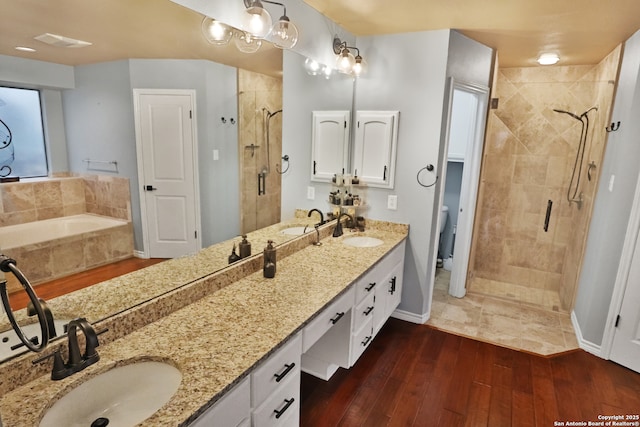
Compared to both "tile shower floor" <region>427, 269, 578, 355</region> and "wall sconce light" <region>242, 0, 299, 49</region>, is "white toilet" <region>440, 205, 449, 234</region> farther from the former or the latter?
"wall sconce light" <region>242, 0, 299, 49</region>

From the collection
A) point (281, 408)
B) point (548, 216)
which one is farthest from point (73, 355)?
point (548, 216)

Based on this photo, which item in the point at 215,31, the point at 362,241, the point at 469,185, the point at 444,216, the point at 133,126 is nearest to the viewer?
the point at 133,126

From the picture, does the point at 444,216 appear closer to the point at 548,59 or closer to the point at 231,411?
the point at 548,59

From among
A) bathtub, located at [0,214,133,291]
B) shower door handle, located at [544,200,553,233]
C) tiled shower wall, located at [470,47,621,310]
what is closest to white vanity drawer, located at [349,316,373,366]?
bathtub, located at [0,214,133,291]

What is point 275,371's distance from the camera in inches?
54.1

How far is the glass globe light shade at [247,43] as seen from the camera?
184 cm

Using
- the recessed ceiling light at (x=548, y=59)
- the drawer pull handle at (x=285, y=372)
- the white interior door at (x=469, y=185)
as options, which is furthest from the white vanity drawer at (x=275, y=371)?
the recessed ceiling light at (x=548, y=59)

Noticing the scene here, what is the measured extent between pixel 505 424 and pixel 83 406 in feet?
6.97

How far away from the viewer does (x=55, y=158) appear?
119 centimetres

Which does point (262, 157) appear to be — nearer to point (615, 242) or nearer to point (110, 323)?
point (110, 323)

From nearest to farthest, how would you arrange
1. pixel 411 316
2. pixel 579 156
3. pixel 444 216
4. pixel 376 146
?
pixel 376 146 < pixel 411 316 < pixel 579 156 < pixel 444 216

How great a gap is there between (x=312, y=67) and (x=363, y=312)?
174 centimetres

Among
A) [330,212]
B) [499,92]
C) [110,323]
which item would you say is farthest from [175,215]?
[499,92]

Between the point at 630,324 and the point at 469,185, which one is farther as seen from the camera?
the point at 469,185
